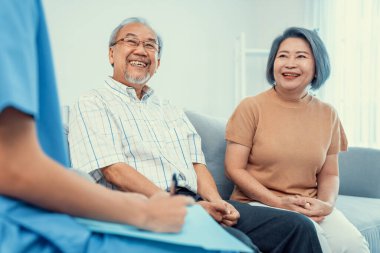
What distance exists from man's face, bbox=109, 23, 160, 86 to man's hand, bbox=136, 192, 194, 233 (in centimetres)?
107

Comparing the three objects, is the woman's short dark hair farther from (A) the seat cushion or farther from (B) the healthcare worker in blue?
(B) the healthcare worker in blue

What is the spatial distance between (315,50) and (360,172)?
845 millimetres

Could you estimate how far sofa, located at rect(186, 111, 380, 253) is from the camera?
2.00 m

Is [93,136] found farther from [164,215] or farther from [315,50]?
[315,50]

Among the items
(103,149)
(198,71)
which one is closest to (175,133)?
(103,149)

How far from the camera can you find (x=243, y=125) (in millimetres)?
1808

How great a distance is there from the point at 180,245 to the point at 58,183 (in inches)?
8.4

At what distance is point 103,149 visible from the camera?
1.51 meters

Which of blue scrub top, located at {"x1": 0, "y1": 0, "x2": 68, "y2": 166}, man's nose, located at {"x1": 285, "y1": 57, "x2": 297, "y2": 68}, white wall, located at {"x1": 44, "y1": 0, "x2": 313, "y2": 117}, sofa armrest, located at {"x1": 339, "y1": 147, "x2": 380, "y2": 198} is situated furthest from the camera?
white wall, located at {"x1": 44, "y1": 0, "x2": 313, "y2": 117}

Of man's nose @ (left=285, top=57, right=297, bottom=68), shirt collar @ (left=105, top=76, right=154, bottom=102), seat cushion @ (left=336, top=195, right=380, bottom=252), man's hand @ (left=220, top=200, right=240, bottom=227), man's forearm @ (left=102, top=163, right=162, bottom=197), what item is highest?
man's nose @ (left=285, top=57, right=297, bottom=68)

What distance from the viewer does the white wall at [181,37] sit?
9.34 ft

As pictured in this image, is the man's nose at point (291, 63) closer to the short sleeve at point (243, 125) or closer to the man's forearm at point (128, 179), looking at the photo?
the short sleeve at point (243, 125)

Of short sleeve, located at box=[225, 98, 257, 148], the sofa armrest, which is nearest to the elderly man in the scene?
short sleeve, located at box=[225, 98, 257, 148]

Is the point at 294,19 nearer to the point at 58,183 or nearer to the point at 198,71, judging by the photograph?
the point at 198,71
